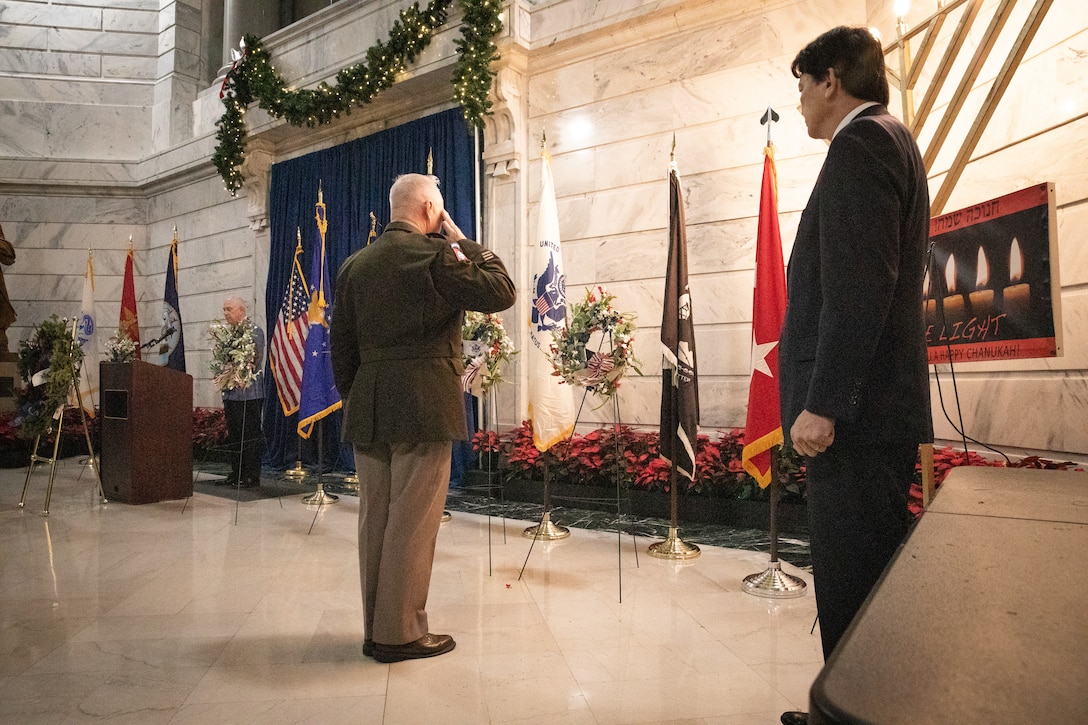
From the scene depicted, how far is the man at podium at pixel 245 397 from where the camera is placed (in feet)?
20.1

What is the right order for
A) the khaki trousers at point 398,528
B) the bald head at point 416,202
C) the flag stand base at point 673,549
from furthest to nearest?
the flag stand base at point 673,549 < the bald head at point 416,202 < the khaki trousers at point 398,528

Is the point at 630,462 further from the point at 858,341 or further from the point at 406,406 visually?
the point at 858,341

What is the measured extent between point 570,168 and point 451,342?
4149 millimetres

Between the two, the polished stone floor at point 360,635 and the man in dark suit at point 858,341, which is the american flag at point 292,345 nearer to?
the polished stone floor at point 360,635

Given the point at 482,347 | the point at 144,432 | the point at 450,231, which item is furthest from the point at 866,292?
the point at 144,432

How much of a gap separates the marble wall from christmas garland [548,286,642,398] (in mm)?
1736

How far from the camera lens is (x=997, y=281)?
2.77m

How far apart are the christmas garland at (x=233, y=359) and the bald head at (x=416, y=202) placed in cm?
410

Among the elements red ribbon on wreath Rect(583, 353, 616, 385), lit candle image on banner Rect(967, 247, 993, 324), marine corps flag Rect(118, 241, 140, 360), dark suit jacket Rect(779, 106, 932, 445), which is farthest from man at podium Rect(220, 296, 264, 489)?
dark suit jacket Rect(779, 106, 932, 445)

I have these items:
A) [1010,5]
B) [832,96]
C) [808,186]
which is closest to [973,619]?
[832,96]

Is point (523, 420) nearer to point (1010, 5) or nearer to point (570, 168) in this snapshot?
point (570, 168)

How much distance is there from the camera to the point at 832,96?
1.60 meters

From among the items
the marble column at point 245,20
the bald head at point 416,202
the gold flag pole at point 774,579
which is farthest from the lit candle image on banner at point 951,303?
the marble column at point 245,20

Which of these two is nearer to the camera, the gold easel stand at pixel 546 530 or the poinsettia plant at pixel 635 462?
the gold easel stand at pixel 546 530
